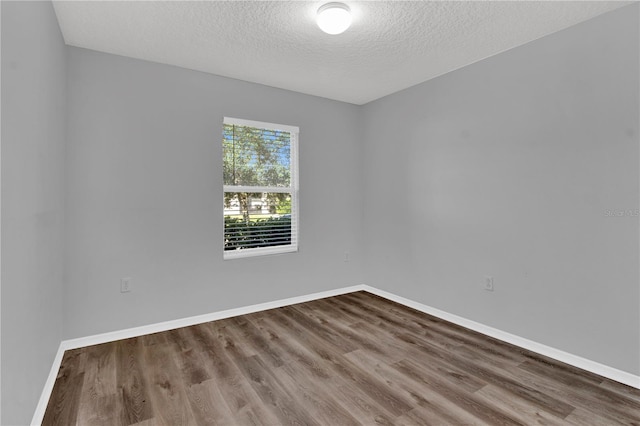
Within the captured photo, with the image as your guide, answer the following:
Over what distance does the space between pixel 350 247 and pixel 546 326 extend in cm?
233

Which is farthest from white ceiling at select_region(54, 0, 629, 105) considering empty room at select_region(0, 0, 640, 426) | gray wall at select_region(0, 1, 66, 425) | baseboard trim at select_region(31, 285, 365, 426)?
baseboard trim at select_region(31, 285, 365, 426)

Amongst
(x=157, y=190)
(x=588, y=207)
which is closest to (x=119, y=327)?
(x=157, y=190)

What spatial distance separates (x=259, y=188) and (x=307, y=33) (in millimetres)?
1727

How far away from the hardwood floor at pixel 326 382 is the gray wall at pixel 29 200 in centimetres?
40

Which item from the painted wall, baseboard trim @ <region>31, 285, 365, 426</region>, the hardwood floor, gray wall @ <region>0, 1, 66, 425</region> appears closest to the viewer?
gray wall @ <region>0, 1, 66, 425</region>

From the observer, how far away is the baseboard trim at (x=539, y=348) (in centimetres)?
220

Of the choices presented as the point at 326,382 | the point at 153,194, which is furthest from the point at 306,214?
the point at 326,382

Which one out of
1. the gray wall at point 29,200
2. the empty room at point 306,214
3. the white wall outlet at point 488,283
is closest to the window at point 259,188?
the empty room at point 306,214

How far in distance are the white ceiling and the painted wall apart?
0.83ft

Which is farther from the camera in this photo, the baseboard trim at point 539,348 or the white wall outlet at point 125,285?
the white wall outlet at point 125,285

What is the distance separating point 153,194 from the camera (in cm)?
304

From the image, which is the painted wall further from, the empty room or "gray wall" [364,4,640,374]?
"gray wall" [364,4,640,374]

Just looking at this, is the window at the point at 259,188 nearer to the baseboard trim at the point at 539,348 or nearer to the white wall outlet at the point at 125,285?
the white wall outlet at the point at 125,285

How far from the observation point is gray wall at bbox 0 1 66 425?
1.34 meters
